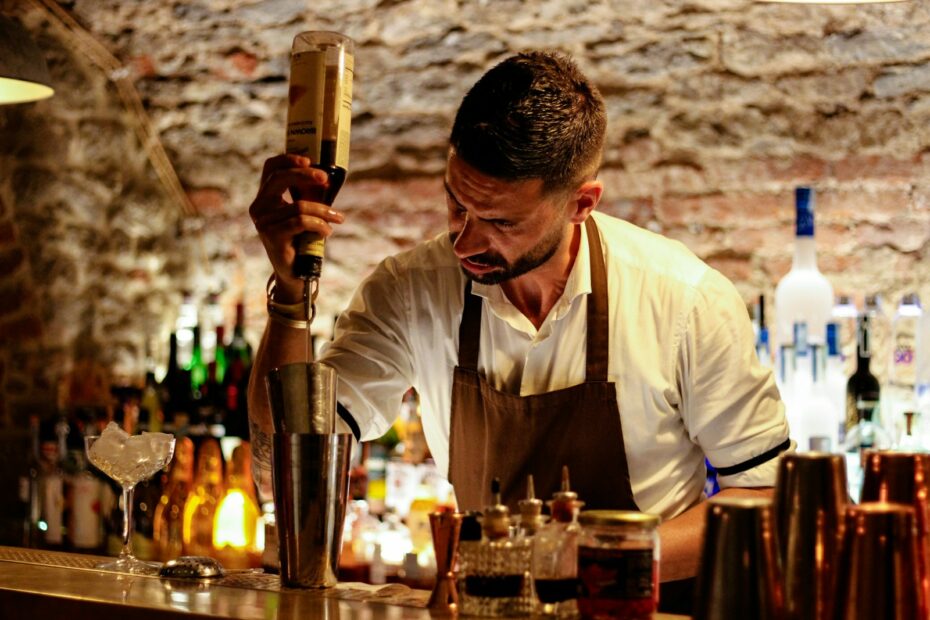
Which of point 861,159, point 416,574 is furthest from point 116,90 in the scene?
point 861,159

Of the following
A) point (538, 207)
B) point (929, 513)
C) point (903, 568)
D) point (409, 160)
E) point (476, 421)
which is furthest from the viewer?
point (409, 160)

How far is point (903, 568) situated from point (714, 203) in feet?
7.17

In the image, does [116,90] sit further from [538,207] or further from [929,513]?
[929,513]

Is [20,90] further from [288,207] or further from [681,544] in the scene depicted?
[681,544]

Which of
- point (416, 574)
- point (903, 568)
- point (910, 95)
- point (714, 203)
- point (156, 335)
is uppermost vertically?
point (910, 95)

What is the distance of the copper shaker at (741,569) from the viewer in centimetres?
122

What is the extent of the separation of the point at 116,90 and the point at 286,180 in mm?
2482

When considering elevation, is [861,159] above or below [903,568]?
above

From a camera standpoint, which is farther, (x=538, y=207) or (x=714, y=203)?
(x=714, y=203)

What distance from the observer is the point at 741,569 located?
122 centimetres

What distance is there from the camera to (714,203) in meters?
3.29

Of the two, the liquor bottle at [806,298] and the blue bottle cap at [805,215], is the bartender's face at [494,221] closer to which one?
the blue bottle cap at [805,215]

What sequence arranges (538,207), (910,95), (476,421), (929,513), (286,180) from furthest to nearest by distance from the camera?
(910,95)
(476,421)
(538,207)
(286,180)
(929,513)

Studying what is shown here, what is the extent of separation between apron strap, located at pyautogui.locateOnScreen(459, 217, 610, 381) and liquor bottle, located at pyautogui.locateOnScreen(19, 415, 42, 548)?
2.13 metres
